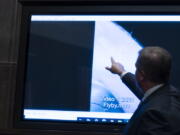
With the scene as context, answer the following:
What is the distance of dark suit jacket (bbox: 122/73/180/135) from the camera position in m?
2.22

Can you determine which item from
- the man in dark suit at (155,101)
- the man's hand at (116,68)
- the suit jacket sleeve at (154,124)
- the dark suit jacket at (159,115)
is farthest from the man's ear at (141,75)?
the man's hand at (116,68)

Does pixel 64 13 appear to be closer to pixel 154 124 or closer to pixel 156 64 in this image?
pixel 156 64

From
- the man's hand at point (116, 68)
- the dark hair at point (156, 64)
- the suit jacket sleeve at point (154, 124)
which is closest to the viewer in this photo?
the suit jacket sleeve at point (154, 124)

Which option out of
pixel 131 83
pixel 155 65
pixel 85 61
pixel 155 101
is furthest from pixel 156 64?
pixel 85 61

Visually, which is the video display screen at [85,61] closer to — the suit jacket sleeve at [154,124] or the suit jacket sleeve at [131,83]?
the suit jacket sleeve at [131,83]

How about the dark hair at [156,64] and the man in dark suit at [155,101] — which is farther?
the dark hair at [156,64]

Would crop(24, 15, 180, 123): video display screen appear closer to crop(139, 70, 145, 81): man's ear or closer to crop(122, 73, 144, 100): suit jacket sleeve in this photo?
crop(122, 73, 144, 100): suit jacket sleeve

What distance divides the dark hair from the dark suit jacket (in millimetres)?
64

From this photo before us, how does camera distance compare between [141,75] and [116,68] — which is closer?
[141,75]

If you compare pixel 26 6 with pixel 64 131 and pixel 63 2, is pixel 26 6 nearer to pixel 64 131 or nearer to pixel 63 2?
pixel 63 2

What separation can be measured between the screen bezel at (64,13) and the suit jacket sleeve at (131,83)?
26 cm

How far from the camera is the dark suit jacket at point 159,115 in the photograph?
2221mm

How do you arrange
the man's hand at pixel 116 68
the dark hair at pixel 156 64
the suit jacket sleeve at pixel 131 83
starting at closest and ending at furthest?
the dark hair at pixel 156 64, the suit jacket sleeve at pixel 131 83, the man's hand at pixel 116 68

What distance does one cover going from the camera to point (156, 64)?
94.2 inches
